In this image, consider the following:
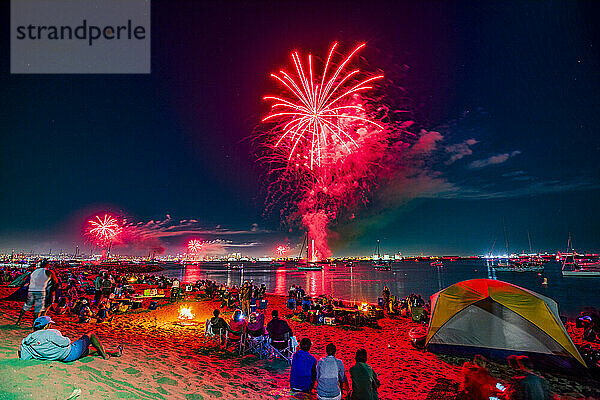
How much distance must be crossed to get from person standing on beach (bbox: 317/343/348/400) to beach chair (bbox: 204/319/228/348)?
5.58 m

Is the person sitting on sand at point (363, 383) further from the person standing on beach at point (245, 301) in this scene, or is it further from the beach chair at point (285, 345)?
the person standing on beach at point (245, 301)

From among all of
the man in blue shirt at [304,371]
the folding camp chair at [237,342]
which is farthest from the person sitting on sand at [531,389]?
the folding camp chair at [237,342]

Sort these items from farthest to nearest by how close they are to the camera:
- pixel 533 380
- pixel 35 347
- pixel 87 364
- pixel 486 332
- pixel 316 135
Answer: pixel 316 135
pixel 486 332
pixel 87 364
pixel 35 347
pixel 533 380

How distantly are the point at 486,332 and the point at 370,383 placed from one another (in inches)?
258

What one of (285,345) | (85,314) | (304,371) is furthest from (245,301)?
(304,371)

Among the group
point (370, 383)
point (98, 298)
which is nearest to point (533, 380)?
point (370, 383)

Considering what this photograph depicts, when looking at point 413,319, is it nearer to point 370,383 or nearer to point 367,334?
point 367,334

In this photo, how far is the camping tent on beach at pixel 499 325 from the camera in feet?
31.1

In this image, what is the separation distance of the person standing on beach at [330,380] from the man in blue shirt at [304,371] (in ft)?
2.77

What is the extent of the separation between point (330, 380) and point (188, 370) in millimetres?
4431

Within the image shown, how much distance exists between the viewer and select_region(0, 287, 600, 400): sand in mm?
6535

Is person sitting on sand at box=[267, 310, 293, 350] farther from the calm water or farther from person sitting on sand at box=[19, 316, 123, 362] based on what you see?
the calm water

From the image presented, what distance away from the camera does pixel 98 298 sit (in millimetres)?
15688

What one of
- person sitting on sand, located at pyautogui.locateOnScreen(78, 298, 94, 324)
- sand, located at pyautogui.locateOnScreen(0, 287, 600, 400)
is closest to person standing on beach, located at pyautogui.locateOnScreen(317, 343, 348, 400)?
sand, located at pyautogui.locateOnScreen(0, 287, 600, 400)
